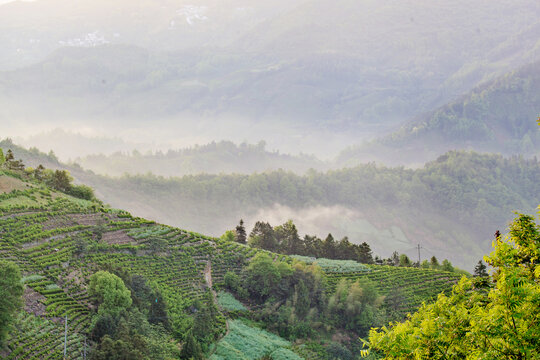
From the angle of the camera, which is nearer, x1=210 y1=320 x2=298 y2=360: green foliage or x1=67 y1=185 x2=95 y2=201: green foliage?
x1=210 y1=320 x2=298 y2=360: green foliage

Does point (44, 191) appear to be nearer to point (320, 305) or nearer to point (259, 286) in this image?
point (259, 286)

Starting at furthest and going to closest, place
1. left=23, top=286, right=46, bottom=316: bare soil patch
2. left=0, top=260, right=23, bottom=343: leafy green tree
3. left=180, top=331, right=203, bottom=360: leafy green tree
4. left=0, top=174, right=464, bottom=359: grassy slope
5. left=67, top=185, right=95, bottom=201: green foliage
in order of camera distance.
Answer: left=67, top=185, right=95, bottom=201: green foliage < left=180, top=331, right=203, bottom=360: leafy green tree < left=23, top=286, right=46, bottom=316: bare soil patch < left=0, top=174, right=464, bottom=359: grassy slope < left=0, top=260, right=23, bottom=343: leafy green tree

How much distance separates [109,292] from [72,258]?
10401 millimetres

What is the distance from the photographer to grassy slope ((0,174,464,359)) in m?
43.2

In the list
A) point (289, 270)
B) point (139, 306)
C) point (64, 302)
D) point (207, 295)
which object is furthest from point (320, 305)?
point (64, 302)

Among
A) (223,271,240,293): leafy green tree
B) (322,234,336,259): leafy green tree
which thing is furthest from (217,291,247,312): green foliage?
(322,234,336,259): leafy green tree

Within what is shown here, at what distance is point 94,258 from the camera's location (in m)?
59.2

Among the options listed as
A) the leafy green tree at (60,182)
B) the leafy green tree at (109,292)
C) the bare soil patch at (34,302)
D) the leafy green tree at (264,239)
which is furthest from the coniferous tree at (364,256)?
the bare soil patch at (34,302)

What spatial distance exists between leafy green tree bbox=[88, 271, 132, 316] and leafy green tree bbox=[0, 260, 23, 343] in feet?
28.8

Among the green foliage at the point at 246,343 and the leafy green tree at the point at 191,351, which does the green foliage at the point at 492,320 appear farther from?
the green foliage at the point at 246,343

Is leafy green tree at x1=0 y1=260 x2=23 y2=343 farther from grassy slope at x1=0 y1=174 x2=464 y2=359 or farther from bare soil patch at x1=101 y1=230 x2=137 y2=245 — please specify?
bare soil patch at x1=101 y1=230 x2=137 y2=245

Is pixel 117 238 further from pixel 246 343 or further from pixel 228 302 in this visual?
pixel 246 343

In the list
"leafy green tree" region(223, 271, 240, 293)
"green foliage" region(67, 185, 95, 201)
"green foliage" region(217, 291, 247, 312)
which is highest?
"green foliage" region(67, 185, 95, 201)

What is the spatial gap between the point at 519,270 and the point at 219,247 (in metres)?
61.4
